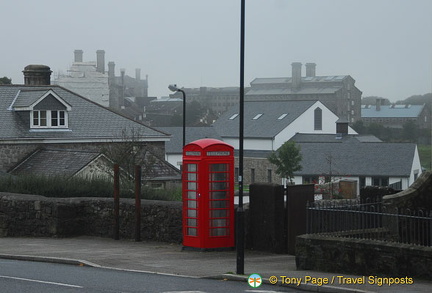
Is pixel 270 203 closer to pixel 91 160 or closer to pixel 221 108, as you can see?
pixel 91 160

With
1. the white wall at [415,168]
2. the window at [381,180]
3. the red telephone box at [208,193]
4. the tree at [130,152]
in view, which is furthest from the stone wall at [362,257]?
the white wall at [415,168]

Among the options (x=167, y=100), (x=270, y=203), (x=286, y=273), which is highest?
(x=167, y=100)

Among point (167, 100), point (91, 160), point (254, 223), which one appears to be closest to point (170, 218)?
point (254, 223)

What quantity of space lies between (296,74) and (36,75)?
4846 inches

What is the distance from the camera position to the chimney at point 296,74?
545ft

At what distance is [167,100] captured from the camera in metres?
171

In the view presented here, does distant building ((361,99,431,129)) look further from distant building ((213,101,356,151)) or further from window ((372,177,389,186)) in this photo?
window ((372,177,389,186))

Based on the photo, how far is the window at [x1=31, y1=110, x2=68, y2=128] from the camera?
43406mm

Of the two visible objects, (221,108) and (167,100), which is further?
(221,108)

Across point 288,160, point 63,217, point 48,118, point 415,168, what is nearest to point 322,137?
point 288,160

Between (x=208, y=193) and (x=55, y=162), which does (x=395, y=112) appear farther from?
(x=208, y=193)

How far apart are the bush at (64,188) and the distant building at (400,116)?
11528 cm

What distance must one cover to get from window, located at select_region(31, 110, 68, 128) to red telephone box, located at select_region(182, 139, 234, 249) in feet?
86.3

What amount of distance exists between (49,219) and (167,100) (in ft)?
491
